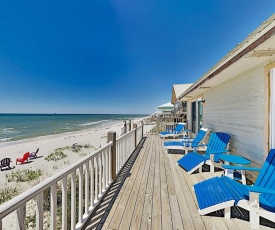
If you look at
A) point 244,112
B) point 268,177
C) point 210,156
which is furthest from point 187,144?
point 268,177

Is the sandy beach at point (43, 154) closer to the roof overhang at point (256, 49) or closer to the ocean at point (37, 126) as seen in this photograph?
the roof overhang at point (256, 49)

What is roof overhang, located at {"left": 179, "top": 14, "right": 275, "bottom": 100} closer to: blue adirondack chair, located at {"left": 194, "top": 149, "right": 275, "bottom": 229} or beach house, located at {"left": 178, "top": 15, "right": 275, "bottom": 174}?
beach house, located at {"left": 178, "top": 15, "right": 275, "bottom": 174}

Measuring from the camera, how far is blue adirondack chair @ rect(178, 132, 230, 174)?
400cm

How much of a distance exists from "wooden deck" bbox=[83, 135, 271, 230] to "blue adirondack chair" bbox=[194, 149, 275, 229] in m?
0.16

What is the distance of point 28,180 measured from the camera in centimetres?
580

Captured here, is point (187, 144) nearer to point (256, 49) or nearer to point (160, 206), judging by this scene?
point (160, 206)

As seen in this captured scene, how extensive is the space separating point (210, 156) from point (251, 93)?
1.63 metres

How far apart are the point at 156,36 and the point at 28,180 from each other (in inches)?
476

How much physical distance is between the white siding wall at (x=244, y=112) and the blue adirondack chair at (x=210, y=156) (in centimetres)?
27

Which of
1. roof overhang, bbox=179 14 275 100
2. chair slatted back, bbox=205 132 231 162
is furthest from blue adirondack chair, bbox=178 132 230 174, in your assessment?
roof overhang, bbox=179 14 275 100

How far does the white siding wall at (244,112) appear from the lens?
10.7 feet

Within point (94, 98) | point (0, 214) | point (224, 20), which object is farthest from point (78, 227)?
point (94, 98)

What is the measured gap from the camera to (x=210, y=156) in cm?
401

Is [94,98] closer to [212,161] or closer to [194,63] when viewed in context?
[194,63]
